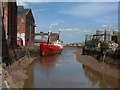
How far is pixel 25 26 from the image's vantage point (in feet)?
198

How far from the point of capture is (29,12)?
6544cm

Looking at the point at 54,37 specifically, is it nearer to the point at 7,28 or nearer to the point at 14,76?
the point at 7,28

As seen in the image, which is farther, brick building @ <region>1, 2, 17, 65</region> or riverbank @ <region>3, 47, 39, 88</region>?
brick building @ <region>1, 2, 17, 65</region>

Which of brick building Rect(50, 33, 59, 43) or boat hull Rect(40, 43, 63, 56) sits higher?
brick building Rect(50, 33, 59, 43)

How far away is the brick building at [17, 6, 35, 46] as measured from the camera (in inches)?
2352

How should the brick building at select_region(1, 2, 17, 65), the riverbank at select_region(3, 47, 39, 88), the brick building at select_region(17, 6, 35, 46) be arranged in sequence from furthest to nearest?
1. the brick building at select_region(17, 6, 35, 46)
2. the brick building at select_region(1, 2, 17, 65)
3. the riverbank at select_region(3, 47, 39, 88)

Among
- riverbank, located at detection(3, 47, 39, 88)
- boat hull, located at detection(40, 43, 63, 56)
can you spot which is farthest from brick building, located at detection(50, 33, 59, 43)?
riverbank, located at detection(3, 47, 39, 88)

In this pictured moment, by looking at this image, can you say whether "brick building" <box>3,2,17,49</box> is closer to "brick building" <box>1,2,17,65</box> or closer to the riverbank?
"brick building" <box>1,2,17,65</box>

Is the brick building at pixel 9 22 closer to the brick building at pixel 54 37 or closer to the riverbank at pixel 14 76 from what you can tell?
the riverbank at pixel 14 76

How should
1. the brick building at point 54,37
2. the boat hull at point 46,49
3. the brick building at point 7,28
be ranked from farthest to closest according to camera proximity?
the brick building at point 54,37
the boat hull at point 46,49
the brick building at point 7,28

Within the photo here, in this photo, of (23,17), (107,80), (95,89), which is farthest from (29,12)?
(95,89)

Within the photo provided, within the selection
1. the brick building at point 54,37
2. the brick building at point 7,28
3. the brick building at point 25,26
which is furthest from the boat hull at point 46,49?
the brick building at point 54,37

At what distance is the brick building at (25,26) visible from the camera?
196ft

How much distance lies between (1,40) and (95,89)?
1359 centimetres
